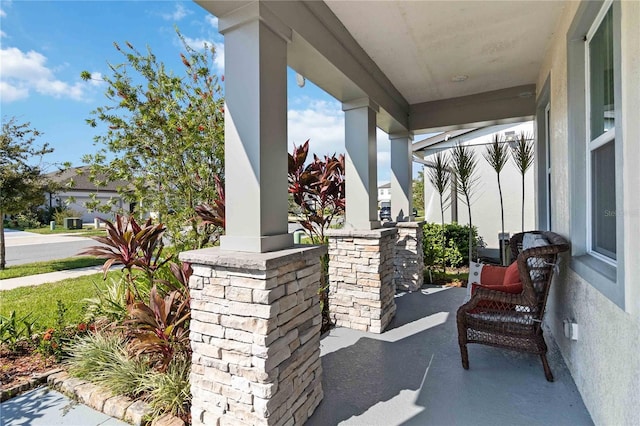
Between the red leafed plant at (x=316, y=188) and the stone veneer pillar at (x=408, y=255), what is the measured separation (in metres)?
1.40

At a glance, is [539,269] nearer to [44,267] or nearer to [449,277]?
[449,277]

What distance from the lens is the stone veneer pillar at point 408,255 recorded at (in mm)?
5598

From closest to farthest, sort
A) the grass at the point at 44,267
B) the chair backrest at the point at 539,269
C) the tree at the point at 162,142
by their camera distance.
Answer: the chair backrest at the point at 539,269
the tree at the point at 162,142
the grass at the point at 44,267

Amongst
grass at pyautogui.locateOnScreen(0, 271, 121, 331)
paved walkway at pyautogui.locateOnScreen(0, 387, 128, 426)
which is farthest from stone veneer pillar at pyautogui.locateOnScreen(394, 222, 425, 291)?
grass at pyautogui.locateOnScreen(0, 271, 121, 331)

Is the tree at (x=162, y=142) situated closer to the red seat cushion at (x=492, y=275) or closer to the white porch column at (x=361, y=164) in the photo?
the white porch column at (x=361, y=164)

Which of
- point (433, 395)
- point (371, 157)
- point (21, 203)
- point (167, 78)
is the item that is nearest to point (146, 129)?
point (167, 78)

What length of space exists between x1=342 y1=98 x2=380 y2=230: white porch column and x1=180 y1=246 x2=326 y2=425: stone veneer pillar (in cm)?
201

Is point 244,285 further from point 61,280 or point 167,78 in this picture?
point 61,280

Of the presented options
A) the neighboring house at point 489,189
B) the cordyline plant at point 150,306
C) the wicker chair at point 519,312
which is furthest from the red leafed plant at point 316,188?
the neighboring house at point 489,189

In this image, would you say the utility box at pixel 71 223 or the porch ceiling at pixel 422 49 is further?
the utility box at pixel 71 223

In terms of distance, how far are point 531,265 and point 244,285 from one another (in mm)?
2345

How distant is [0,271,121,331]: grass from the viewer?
4117mm

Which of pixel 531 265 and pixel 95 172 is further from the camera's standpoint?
pixel 95 172

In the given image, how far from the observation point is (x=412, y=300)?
16.8ft
